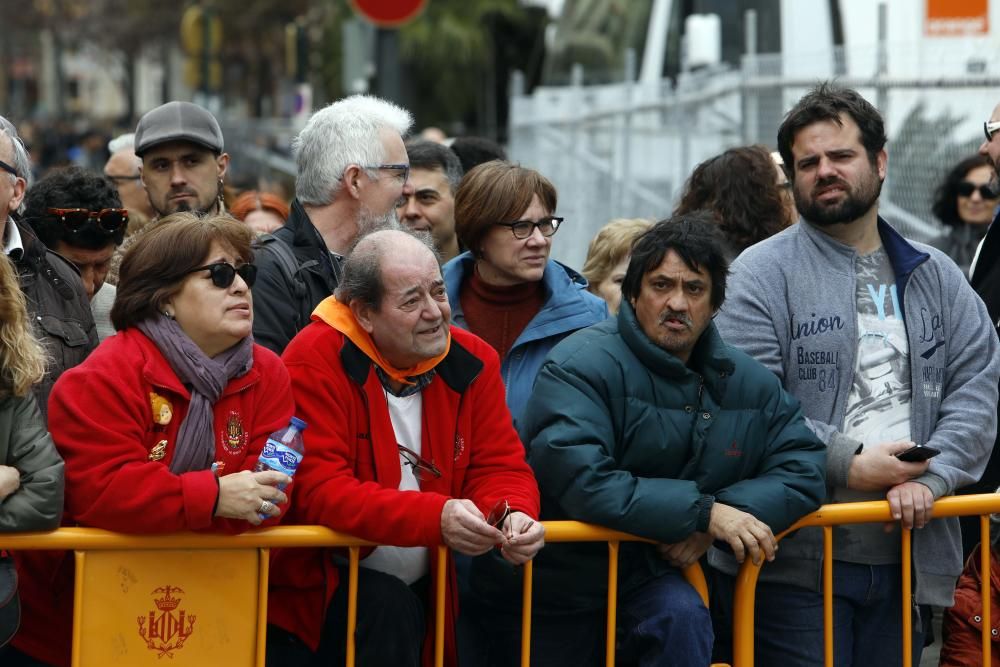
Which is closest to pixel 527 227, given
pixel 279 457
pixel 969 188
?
pixel 279 457

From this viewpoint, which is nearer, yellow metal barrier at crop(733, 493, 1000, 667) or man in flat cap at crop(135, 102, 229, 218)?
yellow metal barrier at crop(733, 493, 1000, 667)

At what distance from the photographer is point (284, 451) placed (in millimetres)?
4031

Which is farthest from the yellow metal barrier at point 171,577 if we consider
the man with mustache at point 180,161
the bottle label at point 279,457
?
the man with mustache at point 180,161

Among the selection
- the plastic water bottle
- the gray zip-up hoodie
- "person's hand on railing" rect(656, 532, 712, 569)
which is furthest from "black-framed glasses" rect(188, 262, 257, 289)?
the gray zip-up hoodie

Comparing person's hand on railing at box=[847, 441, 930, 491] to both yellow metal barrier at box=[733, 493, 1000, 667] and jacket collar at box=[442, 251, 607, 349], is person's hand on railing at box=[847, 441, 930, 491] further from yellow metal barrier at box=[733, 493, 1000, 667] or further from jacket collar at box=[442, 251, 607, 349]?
jacket collar at box=[442, 251, 607, 349]

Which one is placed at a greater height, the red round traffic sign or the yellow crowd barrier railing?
the red round traffic sign

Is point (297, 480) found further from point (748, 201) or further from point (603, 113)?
point (603, 113)

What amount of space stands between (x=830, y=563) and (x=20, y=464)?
230 cm

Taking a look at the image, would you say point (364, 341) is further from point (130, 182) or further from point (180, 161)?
point (130, 182)

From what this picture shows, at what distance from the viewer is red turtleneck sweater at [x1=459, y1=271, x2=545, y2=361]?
5.32m

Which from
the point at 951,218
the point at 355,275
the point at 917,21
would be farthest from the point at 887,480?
the point at 917,21

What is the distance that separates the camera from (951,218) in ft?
27.9

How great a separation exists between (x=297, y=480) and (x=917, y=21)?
675cm

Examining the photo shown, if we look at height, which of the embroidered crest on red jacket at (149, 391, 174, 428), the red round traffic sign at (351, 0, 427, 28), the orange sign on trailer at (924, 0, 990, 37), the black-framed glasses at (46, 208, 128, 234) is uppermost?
the red round traffic sign at (351, 0, 427, 28)
